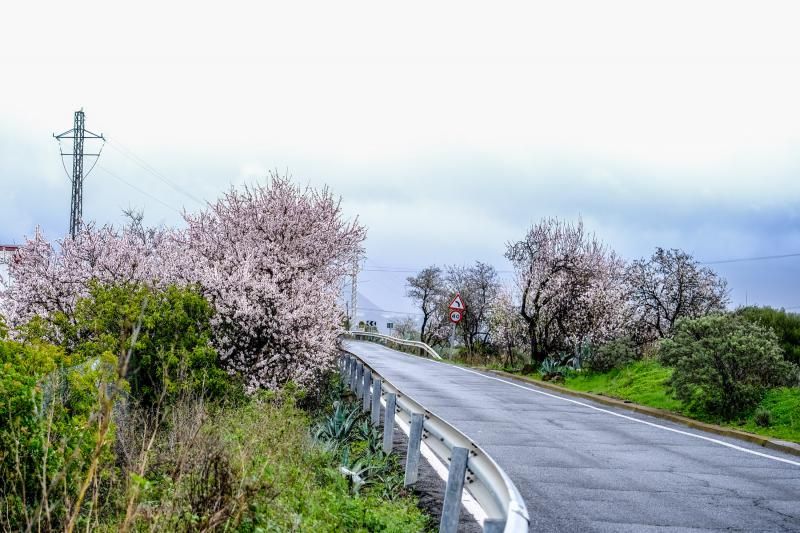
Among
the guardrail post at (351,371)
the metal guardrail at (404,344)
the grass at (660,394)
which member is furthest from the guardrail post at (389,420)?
the metal guardrail at (404,344)

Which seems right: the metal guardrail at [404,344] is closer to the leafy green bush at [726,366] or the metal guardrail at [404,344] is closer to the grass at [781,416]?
the leafy green bush at [726,366]

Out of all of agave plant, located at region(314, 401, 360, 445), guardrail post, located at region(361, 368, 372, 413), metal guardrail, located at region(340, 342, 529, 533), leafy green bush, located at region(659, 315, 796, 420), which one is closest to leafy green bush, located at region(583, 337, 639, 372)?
leafy green bush, located at region(659, 315, 796, 420)

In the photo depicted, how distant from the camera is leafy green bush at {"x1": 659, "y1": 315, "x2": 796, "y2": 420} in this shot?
15.5 m

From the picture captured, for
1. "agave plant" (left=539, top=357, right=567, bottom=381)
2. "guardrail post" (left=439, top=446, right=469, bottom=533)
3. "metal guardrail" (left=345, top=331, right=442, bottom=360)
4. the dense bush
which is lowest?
"metal guardrail" (left=345, top=331, right=442, bottom=360)

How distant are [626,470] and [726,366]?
6622 millimetres

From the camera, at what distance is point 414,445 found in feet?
28.5

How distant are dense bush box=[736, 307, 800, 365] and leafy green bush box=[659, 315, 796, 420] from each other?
604cm

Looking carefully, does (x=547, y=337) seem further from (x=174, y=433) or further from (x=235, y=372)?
(x=174, y=433)

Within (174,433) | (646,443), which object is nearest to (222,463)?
(174,433)

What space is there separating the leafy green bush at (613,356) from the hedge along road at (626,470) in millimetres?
5873

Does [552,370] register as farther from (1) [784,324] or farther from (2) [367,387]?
(2) [367,387]

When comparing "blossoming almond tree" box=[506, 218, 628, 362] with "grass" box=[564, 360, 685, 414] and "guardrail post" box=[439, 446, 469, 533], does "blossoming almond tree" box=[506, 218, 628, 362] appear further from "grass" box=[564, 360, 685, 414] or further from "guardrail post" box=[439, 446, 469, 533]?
"guardrail post" box=[439, 446, 469, 533]

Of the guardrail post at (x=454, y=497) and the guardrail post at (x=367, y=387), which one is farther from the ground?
the guardrail post at (x=454, y=497)

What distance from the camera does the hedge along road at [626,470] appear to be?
7.74 meters
